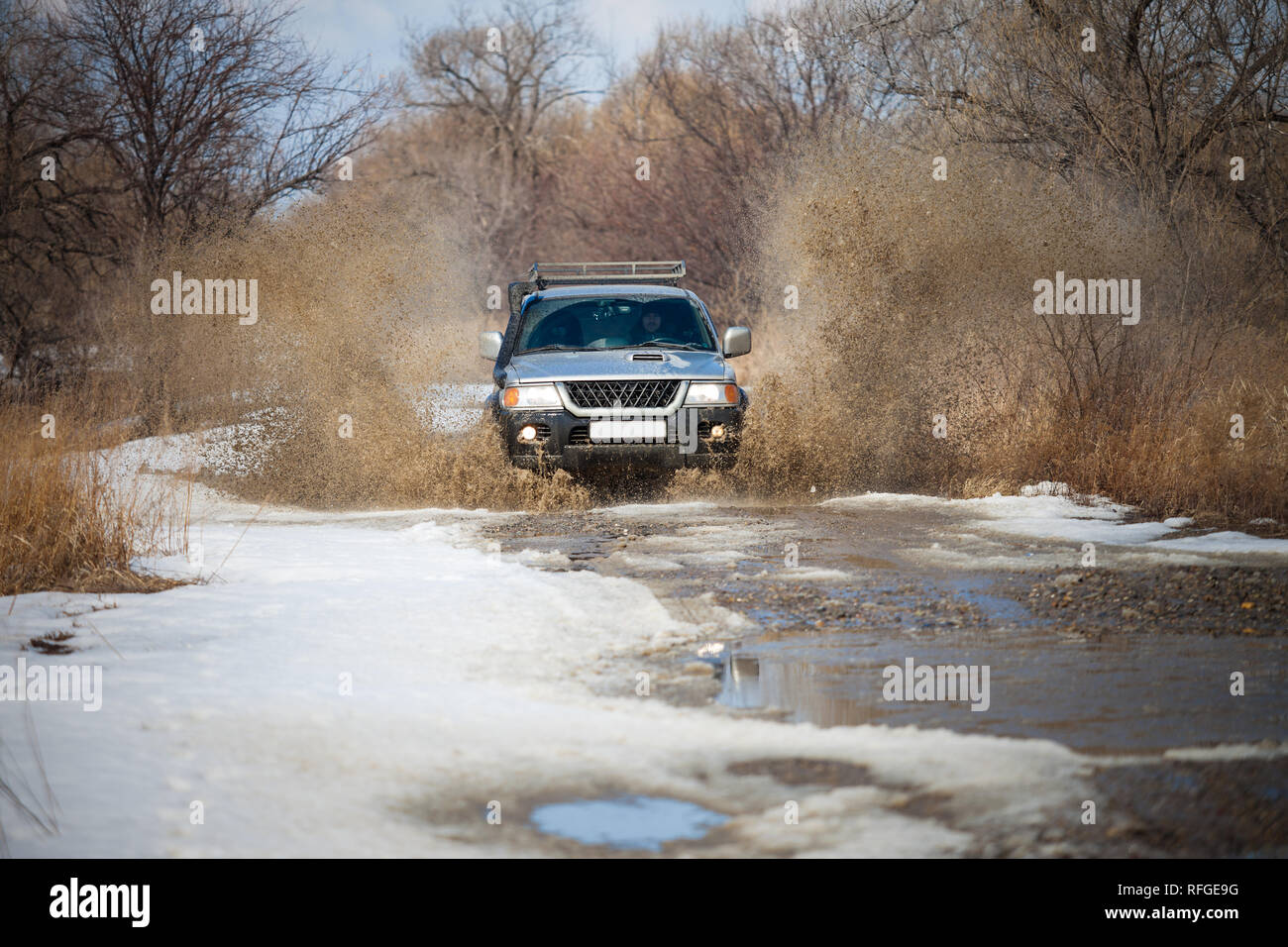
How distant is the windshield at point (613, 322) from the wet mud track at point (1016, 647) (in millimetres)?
2292

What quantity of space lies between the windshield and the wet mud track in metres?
2.29

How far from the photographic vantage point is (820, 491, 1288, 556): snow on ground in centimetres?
866

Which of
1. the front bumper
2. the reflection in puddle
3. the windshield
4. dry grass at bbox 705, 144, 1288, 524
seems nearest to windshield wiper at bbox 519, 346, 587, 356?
the windshield

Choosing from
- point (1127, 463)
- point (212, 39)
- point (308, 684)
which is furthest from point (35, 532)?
point (212, 39)

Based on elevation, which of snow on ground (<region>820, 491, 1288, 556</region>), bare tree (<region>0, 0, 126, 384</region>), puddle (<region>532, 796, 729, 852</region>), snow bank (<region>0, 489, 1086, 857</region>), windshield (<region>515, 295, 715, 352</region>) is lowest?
puddle (<region>532, 796, 729, 852</region>)

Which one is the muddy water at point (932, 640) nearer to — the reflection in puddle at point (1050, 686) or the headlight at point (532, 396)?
the reflection in puddle at point (1050, 686)

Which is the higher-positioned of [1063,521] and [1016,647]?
[1063,521]

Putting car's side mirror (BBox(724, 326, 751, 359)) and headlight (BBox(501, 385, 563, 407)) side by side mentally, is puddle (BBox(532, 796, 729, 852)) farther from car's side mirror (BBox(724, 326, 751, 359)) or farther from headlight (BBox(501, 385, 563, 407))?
car's side mirror (BBox(724, 326, 751, 359))

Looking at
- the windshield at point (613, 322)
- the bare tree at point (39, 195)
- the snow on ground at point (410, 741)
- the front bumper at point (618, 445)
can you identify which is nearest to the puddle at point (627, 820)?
the snow on ground at point (410, 741)

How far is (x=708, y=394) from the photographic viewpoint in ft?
35.0

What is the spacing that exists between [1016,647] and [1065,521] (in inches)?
167

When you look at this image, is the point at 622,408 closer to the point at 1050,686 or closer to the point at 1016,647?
the point at 1016,647

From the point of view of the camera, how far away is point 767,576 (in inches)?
309

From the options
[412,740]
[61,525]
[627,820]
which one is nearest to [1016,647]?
[627,820]
